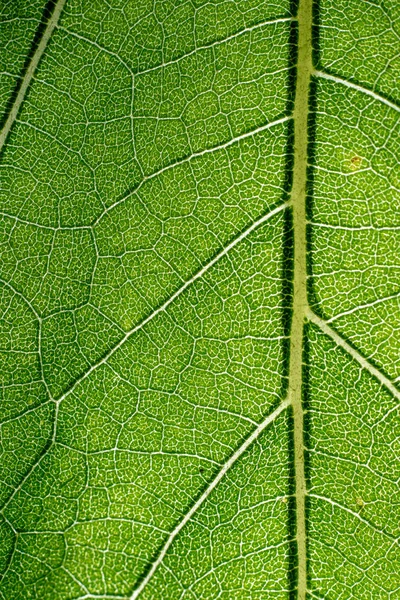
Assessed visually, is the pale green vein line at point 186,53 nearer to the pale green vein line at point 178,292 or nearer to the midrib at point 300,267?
the midrib at point 300,267

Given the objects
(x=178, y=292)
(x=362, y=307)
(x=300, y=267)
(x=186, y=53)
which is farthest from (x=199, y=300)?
(x=186, y=53)

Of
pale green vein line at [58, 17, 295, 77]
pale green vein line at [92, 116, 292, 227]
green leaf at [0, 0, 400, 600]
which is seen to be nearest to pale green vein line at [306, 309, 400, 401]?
green leaf at [0, 0, 400, 600]

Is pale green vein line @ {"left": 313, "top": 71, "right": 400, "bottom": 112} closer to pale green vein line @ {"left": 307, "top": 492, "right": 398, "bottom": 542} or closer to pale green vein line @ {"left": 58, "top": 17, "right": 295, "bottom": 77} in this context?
pale green vein line @ {"left": 58, "top": 17, "right": 295, "bottom": 77}

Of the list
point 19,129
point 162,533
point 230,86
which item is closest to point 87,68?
point 19,129

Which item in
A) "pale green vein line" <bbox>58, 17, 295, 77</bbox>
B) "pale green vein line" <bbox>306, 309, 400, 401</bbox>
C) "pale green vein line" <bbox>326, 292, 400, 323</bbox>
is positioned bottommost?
"pale green vein line" <bbox>306, 309, 400, 401</bbox>

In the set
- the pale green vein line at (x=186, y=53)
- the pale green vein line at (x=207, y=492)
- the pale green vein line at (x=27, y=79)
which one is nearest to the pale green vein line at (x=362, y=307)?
the pale green vein line at (x=207, y=492)

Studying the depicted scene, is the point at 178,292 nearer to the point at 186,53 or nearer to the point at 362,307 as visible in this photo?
the point at 362,307

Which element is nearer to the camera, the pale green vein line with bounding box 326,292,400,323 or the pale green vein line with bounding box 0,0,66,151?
the pale green vein line with bounding box 326,292,400,323
